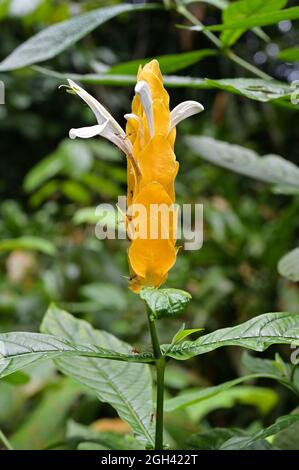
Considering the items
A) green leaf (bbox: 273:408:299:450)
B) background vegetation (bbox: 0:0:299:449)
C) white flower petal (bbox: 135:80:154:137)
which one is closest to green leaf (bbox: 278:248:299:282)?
background vegetation (bbox: 0:0:299:449)

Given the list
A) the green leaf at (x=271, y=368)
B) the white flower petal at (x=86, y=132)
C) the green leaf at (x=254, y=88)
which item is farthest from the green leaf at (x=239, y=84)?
the green leaf at (x=271, y=368)

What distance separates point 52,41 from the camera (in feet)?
2.01

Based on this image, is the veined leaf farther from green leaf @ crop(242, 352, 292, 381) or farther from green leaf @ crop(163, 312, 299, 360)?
green leaf @ crop(242, 352, 292, 381)

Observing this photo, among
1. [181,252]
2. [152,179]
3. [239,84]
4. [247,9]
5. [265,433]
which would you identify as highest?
[181,252]

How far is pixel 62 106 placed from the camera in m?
3.42

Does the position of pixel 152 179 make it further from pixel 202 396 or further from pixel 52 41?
pixel 52 41

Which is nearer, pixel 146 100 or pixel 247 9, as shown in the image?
pixel 146 100

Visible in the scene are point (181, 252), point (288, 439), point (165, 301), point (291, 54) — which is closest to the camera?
point (165, 301)

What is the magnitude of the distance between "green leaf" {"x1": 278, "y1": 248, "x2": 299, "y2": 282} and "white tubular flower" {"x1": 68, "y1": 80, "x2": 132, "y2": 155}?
23cm

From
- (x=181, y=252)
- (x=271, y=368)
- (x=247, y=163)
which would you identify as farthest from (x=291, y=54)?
(x=181, y=252)

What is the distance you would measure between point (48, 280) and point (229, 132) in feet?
3.99

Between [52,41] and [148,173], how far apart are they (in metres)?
0.32
